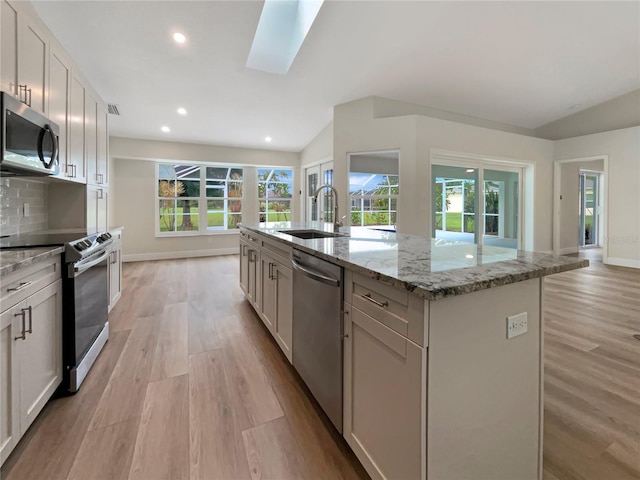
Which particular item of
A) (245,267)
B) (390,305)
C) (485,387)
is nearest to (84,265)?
(245,267)

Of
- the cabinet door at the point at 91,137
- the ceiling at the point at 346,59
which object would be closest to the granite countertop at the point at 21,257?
the cabinet door at the point at 91,137

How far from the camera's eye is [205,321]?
2.91 m

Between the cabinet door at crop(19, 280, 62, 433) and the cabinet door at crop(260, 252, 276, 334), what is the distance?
4.27ft

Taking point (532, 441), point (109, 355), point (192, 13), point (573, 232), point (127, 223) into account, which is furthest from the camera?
point (573, 232)

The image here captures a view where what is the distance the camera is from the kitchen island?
0.91 meters

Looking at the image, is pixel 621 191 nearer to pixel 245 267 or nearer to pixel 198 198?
pixel 245 267

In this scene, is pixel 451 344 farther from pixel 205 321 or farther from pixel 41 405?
pixel 205 321

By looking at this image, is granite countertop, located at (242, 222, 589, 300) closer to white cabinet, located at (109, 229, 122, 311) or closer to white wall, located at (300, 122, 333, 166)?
white cabinet, located at (109, 229, 122, 311)

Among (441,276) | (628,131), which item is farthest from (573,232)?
(441,276)

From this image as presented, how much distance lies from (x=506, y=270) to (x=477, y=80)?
15.7 feet

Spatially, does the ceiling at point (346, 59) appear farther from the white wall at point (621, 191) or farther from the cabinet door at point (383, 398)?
the cabinet door at point (383, 398)

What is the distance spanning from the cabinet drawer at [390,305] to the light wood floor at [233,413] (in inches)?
30.2

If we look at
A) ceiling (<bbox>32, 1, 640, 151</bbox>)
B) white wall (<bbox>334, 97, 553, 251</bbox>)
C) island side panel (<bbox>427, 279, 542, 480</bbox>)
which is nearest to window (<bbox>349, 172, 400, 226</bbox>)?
white wall (<bbox>334, 97, 553, 251</bbox>)

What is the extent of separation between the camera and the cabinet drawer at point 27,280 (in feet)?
4.04
